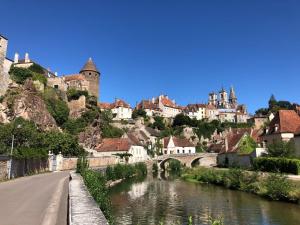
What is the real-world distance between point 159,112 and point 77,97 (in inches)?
1623

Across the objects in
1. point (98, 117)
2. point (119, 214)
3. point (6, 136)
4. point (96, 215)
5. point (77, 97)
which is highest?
point (77, 97)

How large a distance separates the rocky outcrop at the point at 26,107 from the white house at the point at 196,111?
232 ft

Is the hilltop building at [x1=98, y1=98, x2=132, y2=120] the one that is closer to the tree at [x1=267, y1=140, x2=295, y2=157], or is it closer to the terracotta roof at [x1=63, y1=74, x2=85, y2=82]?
the terracotta roof at [x1=63, y1=74, x2=85, y2=82]

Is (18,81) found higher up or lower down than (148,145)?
higher up

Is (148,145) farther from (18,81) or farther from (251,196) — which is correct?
(251,196)

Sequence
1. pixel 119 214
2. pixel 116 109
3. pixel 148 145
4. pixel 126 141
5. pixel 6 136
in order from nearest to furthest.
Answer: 1. pixel 119 214
2. pixel 6 136
3. pixel 126 141
4. pixel 148 145
5. pixel 116 109

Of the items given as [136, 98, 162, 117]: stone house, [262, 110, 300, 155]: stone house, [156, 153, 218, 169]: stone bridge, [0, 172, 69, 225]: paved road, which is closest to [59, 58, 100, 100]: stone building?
[136, 98, 162, 117]: stone house

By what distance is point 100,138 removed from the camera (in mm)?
65188

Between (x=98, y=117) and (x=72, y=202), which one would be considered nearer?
(x=72, y=202)

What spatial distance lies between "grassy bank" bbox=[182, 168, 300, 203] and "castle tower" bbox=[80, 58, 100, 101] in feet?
149

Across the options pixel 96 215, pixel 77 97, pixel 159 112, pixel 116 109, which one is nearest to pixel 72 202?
pixel 96 215

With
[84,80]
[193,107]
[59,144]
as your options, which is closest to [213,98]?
[193,107]

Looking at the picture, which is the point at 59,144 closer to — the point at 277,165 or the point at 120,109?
the point at 277,165

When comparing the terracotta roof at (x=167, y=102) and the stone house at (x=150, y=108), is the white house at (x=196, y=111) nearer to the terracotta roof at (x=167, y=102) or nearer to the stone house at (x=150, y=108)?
the terracotta roof at (x=167, y=102)
